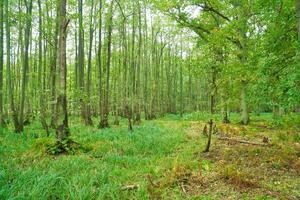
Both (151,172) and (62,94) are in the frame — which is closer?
(151,172)

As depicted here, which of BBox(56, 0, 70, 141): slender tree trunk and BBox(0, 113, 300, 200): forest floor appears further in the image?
BBox(56, 0, 70, 141): slender tree trunk

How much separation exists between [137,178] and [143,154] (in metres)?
2.52

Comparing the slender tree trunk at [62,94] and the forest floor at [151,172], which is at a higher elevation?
the slender tree trunk at [62,94]

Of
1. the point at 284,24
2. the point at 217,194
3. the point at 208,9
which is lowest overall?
the point at 217,194

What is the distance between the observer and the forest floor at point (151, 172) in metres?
5.30

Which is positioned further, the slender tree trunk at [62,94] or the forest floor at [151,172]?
the slender tree trunk at [62,94]

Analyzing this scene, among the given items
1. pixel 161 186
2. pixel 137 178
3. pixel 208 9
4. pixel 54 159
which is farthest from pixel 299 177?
pixel 208 9

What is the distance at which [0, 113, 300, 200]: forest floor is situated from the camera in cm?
530

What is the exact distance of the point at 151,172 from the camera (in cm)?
682

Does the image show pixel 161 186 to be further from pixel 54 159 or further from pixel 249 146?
pixel 249 146

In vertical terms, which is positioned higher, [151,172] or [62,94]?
[62,94]

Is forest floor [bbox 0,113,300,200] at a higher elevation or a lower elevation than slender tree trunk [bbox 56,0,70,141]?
lower

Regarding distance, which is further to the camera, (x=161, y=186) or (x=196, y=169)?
(x=196, y=169)

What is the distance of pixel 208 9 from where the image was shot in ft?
59.6
